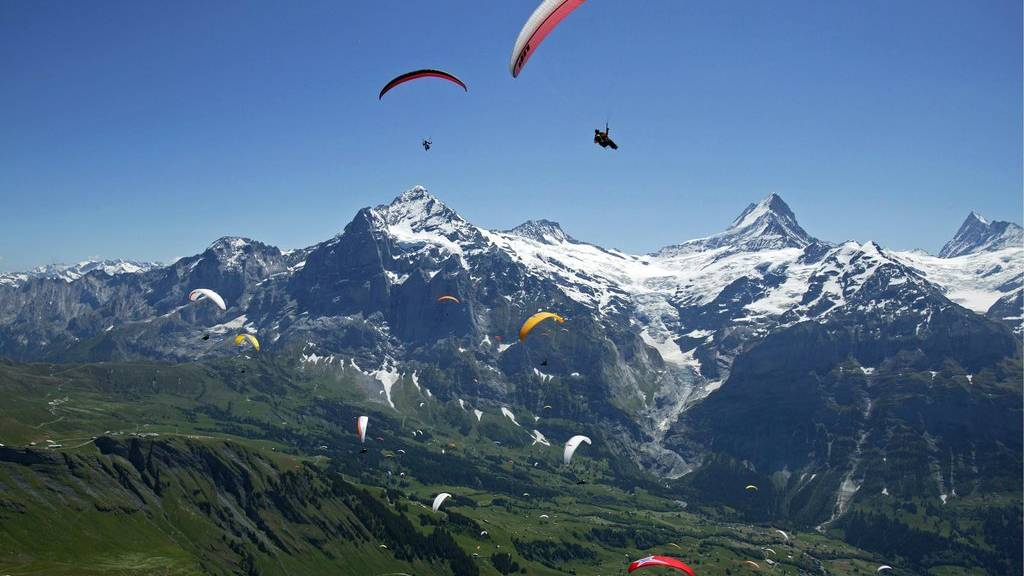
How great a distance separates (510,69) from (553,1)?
5.92 meters

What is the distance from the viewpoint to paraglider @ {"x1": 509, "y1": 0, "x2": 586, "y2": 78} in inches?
2222

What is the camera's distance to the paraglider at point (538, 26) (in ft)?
185

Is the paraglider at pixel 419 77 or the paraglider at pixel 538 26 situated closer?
the paraglider at pixel 538 26

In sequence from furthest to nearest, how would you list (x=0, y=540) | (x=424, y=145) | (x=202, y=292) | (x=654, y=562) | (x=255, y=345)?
(x=0, y=540)
(x=255, y=345)
(x=202, y=292)
(x=424, y=145)
(x=654, y=562)

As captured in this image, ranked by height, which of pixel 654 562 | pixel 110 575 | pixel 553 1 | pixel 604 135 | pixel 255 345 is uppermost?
pixel 553 1

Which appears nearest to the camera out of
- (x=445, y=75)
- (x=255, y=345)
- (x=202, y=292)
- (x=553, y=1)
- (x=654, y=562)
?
(x=553, y=1)

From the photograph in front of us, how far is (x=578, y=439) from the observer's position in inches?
4154

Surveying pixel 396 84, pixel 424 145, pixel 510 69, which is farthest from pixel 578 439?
pixel 510 69

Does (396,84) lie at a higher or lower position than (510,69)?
higher

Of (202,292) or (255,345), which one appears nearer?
(202,292)

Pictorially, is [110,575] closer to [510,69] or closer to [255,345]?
[255,345]

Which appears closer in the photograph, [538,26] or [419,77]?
[538,26]

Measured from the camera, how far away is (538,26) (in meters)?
57.0

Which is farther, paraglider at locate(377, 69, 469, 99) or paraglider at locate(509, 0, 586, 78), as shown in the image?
paraglider at locate(377, 69, 469, 99)
